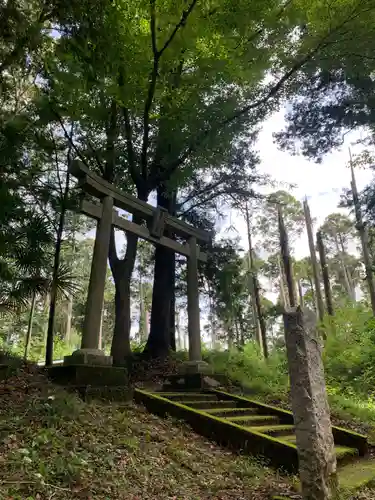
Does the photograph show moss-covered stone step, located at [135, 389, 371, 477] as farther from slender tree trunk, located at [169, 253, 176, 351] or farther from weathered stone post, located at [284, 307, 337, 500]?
slender tree trunk, located at [169, 253, 176, 351]

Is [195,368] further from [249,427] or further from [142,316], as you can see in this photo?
[142,316]

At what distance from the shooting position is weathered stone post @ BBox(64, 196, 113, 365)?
5.79 meters

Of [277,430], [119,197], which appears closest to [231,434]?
[277,430]

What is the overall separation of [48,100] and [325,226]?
27.9 m

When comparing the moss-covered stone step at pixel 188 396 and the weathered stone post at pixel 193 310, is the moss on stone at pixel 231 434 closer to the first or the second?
the moss-covered stone step at pixel 188 396

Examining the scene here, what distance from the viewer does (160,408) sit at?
577 cm

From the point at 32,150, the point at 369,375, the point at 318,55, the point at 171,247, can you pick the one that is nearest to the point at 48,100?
the point at 32,150

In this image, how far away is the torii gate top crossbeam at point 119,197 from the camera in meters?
6.45

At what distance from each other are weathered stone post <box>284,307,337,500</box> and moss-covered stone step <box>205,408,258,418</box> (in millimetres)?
2606

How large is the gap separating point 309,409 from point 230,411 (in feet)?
9.49

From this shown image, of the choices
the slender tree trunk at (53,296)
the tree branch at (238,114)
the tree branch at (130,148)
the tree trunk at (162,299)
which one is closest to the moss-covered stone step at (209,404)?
the slender tree trunk at (53,296)

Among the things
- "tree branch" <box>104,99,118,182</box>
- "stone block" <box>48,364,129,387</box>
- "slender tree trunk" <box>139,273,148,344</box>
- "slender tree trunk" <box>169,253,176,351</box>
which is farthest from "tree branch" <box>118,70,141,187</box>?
"slender tree trunk" <box>139,273,148,344</box>

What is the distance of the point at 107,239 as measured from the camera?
6.71 metres

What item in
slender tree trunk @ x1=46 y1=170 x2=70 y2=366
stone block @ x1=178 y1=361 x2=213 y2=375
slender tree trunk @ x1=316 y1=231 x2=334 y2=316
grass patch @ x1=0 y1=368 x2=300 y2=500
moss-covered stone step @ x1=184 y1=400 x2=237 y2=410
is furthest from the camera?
slender tree trunk @ x1=316 y1=231 x2=334 y2=316
